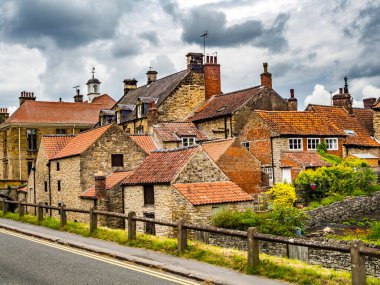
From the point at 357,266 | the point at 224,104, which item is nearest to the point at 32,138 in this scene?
the point at 224,104

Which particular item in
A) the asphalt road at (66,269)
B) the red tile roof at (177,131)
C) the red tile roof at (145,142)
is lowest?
the asphalt road at (66,269)

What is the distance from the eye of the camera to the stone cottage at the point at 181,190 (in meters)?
30.6

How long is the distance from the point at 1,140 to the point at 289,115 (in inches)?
1590

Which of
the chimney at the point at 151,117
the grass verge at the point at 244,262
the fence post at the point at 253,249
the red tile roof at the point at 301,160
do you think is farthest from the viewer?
the chimney at the point at 151,117

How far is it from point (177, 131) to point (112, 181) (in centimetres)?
1370

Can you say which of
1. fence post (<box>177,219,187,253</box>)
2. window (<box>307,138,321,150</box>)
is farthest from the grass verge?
window (<box>307,138,321,150</box>)

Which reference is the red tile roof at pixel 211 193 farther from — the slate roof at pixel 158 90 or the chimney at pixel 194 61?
the chimney at pixel 194 61

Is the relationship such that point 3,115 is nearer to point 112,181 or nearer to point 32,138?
point 32,138

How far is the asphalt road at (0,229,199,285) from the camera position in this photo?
12922mm

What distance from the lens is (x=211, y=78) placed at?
59.7m

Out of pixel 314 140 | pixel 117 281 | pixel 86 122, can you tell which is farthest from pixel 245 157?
pixel 86 122

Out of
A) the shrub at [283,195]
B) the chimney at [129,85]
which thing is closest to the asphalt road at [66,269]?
the shrub at [283,195]

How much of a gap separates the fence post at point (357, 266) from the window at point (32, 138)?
61.3 metres

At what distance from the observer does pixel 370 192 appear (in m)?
41.6
